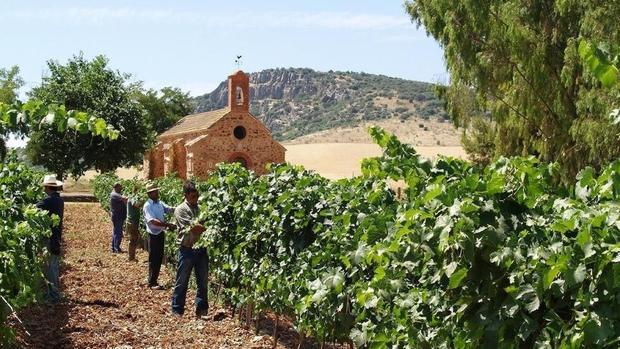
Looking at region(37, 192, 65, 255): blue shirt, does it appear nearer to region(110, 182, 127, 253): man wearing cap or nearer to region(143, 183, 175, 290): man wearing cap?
region(143, 183, 175, 290): man wearing cap

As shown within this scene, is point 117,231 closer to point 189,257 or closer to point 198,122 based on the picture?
point 189,257

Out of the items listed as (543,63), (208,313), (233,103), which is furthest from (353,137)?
(208,313)

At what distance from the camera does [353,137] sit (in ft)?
399

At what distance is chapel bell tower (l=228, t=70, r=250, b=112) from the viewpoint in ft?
149

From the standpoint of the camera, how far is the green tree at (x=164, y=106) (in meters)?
63.3

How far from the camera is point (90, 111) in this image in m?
41.3

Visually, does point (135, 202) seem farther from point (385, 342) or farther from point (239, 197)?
point (385, 342)

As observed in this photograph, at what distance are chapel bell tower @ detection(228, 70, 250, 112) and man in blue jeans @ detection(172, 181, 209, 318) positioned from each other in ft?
118

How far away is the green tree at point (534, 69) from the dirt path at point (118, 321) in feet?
37.3

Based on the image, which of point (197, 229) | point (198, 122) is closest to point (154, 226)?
point (197, 229)

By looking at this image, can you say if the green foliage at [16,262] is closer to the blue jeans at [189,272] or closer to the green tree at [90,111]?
the blue jeans at [189,272]

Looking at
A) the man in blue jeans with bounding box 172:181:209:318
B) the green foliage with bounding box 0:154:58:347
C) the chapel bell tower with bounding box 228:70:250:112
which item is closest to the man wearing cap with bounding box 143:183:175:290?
the man in blue jeans with bounding box 172:181:209:318

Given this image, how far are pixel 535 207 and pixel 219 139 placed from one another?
4112cm

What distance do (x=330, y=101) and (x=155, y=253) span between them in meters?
153
